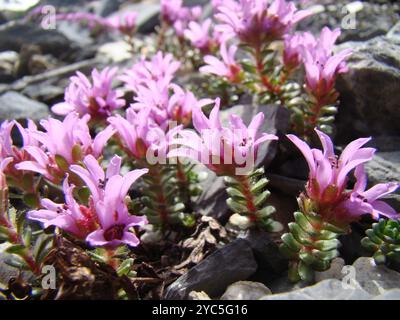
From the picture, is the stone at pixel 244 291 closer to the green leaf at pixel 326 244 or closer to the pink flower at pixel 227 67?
the green leaf at pixel 326 244

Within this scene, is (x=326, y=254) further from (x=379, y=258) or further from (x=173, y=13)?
(x=173, y=13)

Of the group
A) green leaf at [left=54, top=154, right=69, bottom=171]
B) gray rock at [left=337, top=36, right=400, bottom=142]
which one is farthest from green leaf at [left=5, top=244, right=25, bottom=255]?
gray rock at [left=337, top=36, right=400, bottom=142]

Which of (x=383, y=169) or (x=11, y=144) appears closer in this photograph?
(x=11, y=144)

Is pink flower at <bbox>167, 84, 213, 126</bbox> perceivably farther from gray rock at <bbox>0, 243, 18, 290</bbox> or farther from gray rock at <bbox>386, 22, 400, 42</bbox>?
gray rock at <bbox>386, 22, 400, 42</bbox>

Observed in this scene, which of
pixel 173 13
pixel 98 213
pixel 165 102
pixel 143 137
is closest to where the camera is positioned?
pixel 98 213

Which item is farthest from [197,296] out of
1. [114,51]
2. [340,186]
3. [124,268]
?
[114,51]
